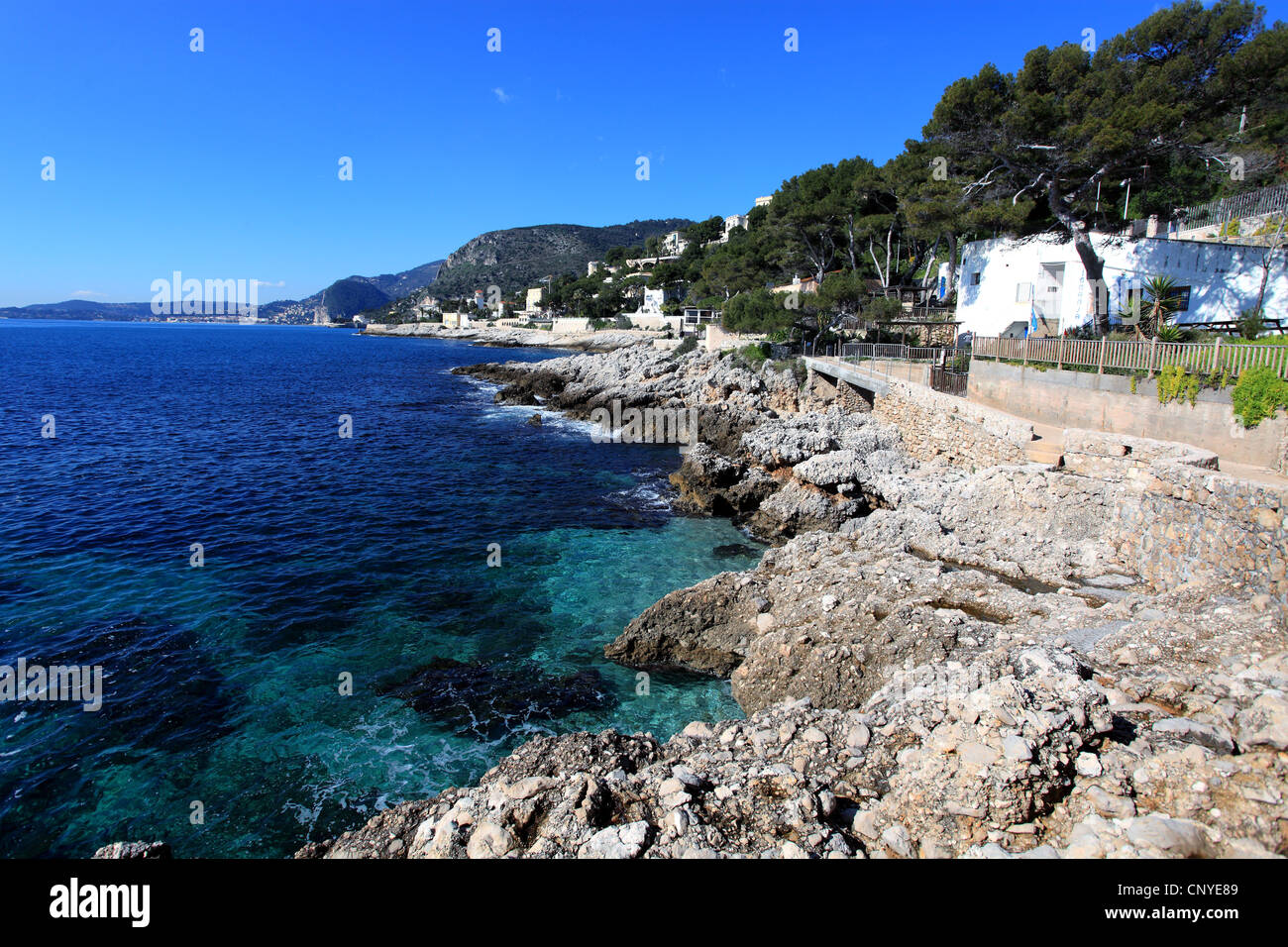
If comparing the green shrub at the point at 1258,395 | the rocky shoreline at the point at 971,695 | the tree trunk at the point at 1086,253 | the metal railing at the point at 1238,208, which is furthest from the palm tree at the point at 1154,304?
the rocky shoreline at the point at 971,695

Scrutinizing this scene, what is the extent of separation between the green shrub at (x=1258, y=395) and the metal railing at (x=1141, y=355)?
0.37m

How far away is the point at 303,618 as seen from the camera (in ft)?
46.4

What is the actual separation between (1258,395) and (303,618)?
2050cm

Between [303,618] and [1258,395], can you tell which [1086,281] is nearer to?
[1258,395]

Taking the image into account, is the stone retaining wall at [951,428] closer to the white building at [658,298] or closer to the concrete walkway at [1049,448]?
the concrete walkway at [1049,448]

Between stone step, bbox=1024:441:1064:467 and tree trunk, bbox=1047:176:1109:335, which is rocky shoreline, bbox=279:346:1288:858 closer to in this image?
stone step, bbox=1024:441:1064:467

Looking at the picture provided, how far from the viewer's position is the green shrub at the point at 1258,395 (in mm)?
12203

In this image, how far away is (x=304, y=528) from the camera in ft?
65.4

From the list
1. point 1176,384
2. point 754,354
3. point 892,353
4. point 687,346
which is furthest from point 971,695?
point 687,346

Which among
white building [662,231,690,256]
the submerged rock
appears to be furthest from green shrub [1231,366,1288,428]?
white building [662,231,690,256]

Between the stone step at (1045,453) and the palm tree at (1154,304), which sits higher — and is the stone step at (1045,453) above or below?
below

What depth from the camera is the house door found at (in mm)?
26469
